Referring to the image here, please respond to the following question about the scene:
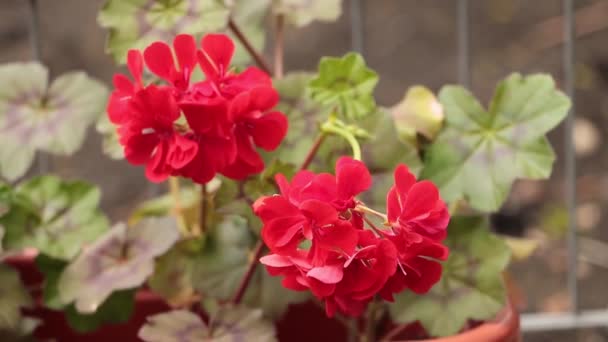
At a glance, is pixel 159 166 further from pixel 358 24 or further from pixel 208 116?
pixel 358 24

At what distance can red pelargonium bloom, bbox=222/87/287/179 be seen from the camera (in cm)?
72

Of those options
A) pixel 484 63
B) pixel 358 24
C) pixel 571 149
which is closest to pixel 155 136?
pixel 358 24

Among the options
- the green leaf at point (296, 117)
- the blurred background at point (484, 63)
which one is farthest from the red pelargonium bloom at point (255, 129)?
the blurred background at point (484, 63)

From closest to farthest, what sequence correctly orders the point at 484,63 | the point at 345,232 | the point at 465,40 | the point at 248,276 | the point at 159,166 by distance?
the point at 345,232 → the point at 159,166 → the point at 248,276 → the point at 465,40 → the point at 484,63

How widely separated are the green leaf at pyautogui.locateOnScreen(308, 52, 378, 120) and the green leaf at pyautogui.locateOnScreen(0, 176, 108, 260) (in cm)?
27

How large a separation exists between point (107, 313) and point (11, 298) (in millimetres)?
90

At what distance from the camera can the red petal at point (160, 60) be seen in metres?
0.72

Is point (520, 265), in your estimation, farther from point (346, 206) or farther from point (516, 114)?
point (346, 206)

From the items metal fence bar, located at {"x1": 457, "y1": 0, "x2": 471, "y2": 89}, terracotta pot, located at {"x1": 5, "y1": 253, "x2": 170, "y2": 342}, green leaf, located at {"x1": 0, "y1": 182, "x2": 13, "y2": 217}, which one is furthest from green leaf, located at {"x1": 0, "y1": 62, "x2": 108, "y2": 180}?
metal fence bar, located at {"x1": 457, "y1": 0, "x2": 471, "y2": 89}

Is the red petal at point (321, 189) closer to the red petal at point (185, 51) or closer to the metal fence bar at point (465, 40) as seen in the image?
the red petal at point (185, 51)

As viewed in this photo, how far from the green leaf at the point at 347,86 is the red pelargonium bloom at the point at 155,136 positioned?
14 cm

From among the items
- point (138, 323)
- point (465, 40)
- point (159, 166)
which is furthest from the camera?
point (465, 40)

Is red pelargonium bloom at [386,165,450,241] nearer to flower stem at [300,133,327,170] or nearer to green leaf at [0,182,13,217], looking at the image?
flower stem at [300,133,327,170]

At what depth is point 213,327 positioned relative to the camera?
81 cm
